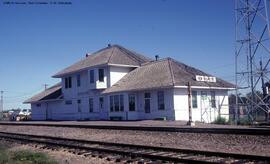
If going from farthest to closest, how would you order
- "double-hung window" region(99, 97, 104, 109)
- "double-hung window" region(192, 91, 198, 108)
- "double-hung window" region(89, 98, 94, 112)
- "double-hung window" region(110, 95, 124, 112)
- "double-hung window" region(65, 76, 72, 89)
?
1. "double-hung window" region(65, 76, 72, 89)
2. "double-hung window" region(89, 98, 94, 112)
3. "double-hung window" region(99, 97, 104, 109)
4. "double-hung window" region(110, 95, 124, 112)
5. "double-hung window" region(192, 91, 198, 108)

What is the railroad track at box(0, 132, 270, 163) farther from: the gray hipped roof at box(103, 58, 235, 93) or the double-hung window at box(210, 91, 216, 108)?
the double-hung window at box(210, 91, 216, 108)

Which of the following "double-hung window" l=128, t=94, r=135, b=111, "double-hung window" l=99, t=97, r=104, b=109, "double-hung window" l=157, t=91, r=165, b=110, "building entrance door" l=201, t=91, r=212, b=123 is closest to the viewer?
"double-hung window" l=157, t=91, r=165, b=110

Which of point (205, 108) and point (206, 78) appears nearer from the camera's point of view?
point (205, 108)

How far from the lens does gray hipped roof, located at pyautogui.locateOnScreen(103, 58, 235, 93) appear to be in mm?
34219

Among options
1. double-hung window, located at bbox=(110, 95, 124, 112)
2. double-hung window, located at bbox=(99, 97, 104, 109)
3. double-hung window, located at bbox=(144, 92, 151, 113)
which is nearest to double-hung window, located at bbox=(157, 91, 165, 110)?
double-hung window, located at bbox=(144, 92, 151, 113)

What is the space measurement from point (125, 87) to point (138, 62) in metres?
7.13

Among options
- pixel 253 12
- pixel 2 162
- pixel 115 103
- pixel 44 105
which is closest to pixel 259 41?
pixel 253 12

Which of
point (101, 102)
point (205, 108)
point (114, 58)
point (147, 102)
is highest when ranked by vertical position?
point (114, 58)

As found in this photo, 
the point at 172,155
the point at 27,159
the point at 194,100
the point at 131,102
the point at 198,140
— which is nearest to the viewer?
the point at 172,155

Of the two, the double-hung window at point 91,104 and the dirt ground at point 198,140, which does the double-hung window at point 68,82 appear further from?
the dirt ground at point 198,140

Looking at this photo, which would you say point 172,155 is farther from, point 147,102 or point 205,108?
point 205,108

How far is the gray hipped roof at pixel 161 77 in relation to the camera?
1347 inches

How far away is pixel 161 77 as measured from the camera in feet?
117

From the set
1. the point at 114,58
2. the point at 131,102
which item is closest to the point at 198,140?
the point at 131,102
